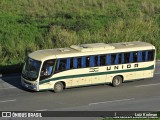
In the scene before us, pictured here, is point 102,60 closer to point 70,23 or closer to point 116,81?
point 116,81

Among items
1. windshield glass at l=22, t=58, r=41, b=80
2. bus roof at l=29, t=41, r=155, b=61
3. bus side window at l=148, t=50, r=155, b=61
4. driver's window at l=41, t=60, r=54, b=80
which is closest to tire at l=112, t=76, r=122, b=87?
bus roof at l=29, t=41, r=155, b=61

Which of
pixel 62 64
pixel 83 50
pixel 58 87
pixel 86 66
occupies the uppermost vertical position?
pixel 83 50

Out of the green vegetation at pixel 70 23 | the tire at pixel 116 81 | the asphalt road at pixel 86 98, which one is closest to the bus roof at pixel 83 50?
the tire at pixel 116 81

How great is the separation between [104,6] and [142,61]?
24882mm

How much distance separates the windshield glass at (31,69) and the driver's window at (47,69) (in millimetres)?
288

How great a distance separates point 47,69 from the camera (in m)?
27.4

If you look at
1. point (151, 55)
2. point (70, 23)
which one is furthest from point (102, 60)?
point (70, 23)

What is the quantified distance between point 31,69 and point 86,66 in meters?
3.24

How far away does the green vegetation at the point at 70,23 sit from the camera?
3731 cm

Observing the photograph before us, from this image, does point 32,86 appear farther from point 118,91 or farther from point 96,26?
point 96,26

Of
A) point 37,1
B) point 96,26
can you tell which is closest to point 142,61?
point 96,26

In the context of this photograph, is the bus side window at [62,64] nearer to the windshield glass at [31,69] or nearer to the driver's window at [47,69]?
the driver's window at [47,69]

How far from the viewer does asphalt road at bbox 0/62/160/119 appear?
25.1 m

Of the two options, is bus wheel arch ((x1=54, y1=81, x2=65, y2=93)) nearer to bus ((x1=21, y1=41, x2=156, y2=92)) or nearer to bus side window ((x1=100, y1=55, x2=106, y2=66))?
bus ((x1=21, y1=41, x2=156, y2=92))
